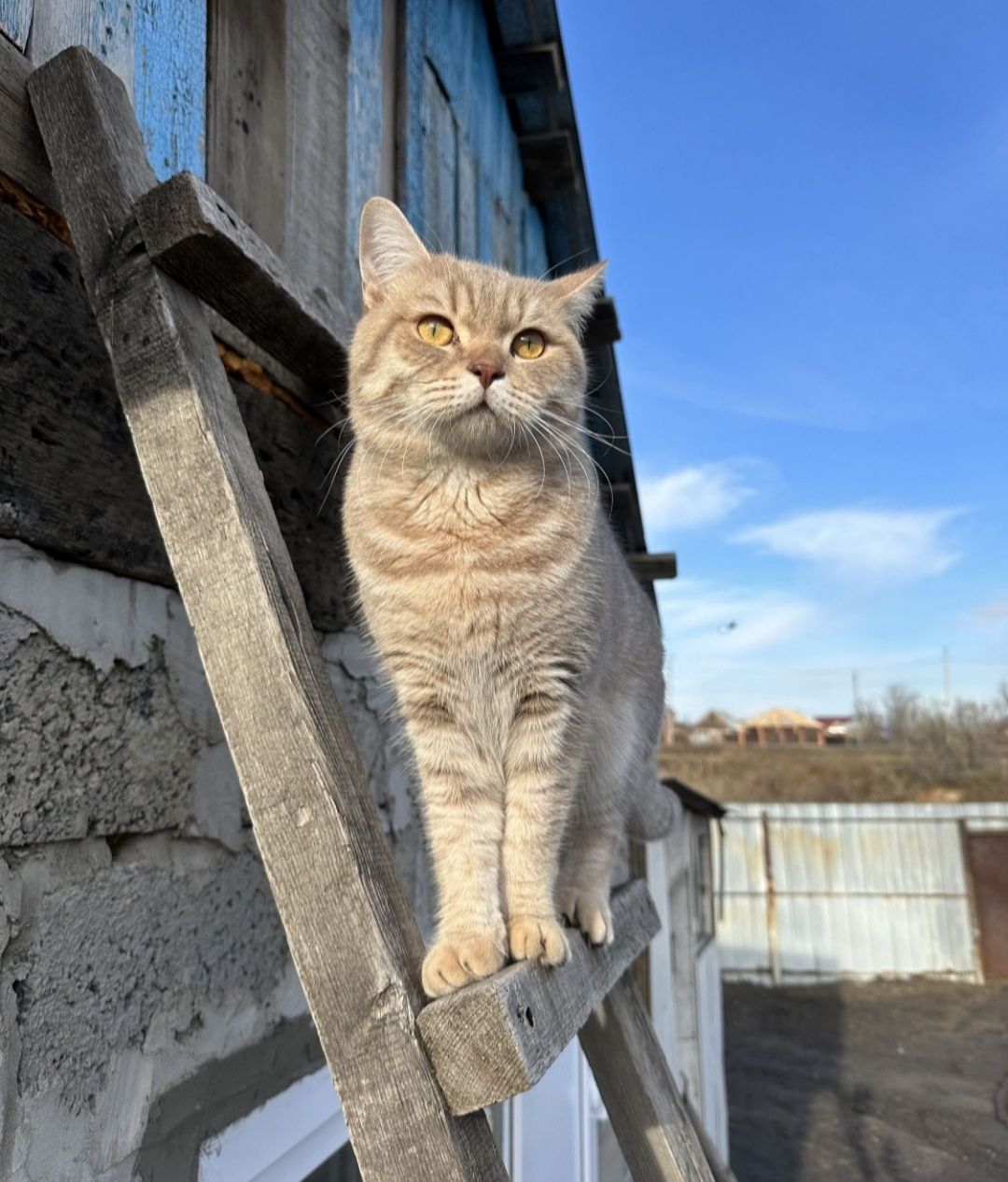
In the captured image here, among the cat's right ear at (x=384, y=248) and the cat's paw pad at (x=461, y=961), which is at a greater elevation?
the cat's right ear at (x=384, y=248)

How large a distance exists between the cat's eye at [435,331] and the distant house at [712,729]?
28572mm

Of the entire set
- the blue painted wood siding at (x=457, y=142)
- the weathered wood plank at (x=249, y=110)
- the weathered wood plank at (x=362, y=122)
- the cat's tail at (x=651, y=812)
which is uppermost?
the blue painted wood siding at (x=457, y=142)

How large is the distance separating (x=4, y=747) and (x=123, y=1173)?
711 millimetres

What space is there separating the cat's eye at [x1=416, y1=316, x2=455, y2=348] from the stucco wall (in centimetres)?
83

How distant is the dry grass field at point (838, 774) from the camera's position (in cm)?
2228

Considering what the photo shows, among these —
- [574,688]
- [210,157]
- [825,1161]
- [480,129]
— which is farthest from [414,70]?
[825,1161]

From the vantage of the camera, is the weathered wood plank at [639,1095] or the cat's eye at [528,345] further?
the cat's eye at [528,345]

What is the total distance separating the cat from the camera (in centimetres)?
177

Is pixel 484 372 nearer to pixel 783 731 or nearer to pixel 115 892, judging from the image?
pixel 115 892

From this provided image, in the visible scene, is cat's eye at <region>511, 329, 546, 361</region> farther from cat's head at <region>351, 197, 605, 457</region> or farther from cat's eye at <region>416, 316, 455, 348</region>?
cat's eye at <region>416, 316, 455, 348</region>

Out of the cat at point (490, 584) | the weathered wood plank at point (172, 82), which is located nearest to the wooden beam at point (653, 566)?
the cat at point (490, 584)

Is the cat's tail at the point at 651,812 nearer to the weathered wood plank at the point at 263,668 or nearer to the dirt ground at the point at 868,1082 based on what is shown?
the weathered wood plank at the point at 263,668

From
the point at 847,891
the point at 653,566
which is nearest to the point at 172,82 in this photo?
the point at 653,566

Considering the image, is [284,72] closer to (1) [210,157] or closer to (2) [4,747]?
(1) [210,157]
